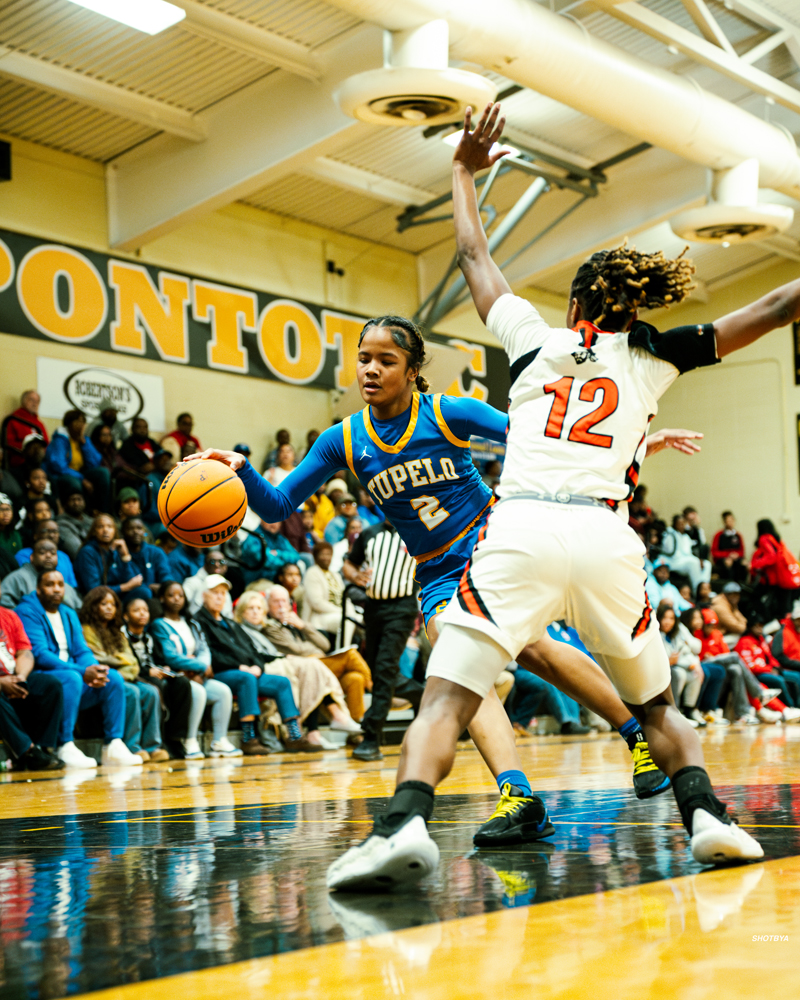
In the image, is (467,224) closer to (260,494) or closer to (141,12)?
(260,494)

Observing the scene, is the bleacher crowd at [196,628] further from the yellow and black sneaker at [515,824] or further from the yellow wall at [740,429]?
the yellow wall at [740,429]

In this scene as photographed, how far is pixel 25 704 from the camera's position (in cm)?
828

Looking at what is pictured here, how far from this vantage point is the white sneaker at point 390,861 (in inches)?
90.7

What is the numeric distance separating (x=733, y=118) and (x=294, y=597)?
301 inches

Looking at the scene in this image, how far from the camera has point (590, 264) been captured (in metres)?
3.03

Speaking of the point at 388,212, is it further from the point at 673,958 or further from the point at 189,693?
the point at 673,958

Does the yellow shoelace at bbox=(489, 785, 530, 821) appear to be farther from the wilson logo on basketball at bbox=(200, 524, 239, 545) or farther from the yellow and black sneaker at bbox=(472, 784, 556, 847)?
the wilson logo on basketball at bbox=(200, 524, 239, 545)

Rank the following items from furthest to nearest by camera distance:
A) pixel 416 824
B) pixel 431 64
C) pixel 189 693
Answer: pixel 431 64, pixel 189 693, pixel 416 824

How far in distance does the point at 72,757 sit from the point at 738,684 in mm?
8724

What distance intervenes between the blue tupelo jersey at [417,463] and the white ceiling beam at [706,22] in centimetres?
1021

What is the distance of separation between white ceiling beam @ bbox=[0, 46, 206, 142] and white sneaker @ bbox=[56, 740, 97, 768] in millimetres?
7167

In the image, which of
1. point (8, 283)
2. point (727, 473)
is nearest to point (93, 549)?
point (8, 283)

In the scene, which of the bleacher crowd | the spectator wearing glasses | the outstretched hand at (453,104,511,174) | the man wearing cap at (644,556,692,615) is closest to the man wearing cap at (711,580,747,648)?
the man wearing cap at (644,556,692,615)

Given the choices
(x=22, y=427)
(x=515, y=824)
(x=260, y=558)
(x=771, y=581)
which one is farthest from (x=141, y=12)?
(x=771, y=581)
